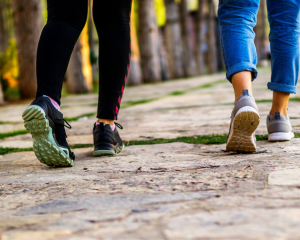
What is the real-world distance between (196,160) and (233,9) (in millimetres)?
751

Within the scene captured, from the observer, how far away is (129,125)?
293 cm

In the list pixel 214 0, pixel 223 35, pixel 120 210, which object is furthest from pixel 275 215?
pixel 214 0

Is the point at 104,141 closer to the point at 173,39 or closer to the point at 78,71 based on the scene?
the point at 78,71

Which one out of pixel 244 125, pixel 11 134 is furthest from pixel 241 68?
pixel 11 134

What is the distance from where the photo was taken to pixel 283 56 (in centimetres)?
203

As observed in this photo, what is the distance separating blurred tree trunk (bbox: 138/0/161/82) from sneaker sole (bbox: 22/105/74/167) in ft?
30.9

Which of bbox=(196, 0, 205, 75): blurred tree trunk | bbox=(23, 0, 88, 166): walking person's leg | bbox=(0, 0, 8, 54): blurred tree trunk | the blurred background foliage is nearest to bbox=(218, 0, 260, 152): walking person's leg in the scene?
bbox=(23, 0, 88, 166): walking person's leg

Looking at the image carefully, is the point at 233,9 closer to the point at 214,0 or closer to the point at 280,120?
the point at 280,120

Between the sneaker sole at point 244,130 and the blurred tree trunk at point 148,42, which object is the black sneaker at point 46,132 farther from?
the blurred tree trunk at point 148,42

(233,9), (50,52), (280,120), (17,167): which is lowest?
(17,167)

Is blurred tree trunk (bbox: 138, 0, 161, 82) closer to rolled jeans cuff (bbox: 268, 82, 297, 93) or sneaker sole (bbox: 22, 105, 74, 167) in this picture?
rolled jeans cuff (bbox: 268, 82, 297, 93)

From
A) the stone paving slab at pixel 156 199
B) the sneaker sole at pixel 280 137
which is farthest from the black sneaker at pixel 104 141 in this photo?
→ the sneaker sole at pixel 280 137

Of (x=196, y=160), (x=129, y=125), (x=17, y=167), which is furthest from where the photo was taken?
(x=129, y=125)

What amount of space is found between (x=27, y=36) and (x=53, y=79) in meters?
5.04
